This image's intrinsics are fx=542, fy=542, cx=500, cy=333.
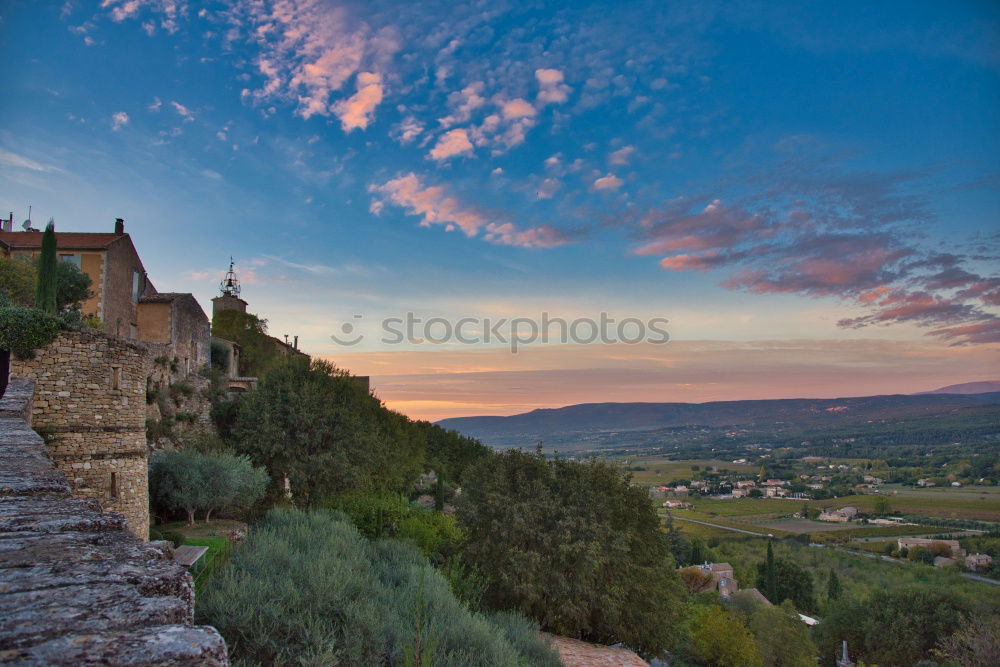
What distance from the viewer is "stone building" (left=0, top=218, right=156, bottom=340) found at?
26516 millimetres

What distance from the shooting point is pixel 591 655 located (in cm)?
1493

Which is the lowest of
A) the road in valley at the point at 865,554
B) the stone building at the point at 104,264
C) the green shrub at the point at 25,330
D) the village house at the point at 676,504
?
the village house at the point at 676,504

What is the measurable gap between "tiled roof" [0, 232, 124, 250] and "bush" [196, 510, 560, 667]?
1003 inches

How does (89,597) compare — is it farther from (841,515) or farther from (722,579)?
(841,515)

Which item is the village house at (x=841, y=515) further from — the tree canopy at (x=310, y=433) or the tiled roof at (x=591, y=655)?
the tree canopy at (x=310, y=433)

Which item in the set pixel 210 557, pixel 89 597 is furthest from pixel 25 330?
pixel 89 597

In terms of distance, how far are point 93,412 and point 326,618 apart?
6.08 meters

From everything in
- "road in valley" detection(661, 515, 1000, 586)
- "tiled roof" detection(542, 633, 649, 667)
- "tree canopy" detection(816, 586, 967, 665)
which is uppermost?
"tiled roof" detection(542, 633, 649, 667)

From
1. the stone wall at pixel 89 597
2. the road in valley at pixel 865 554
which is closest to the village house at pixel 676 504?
the road in valley at pixel 865 554

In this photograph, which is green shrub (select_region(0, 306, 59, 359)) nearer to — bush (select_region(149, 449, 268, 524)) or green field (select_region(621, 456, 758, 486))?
bush (select_region(149, 449, 268, 524))

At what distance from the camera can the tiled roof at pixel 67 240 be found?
27.1 m

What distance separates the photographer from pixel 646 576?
18.6 meters

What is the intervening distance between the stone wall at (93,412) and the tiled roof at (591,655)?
32.8 ft

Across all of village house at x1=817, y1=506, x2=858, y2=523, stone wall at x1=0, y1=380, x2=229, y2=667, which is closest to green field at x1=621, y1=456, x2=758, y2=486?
village house at x1=817, y1=506, x2=858, y2=523
